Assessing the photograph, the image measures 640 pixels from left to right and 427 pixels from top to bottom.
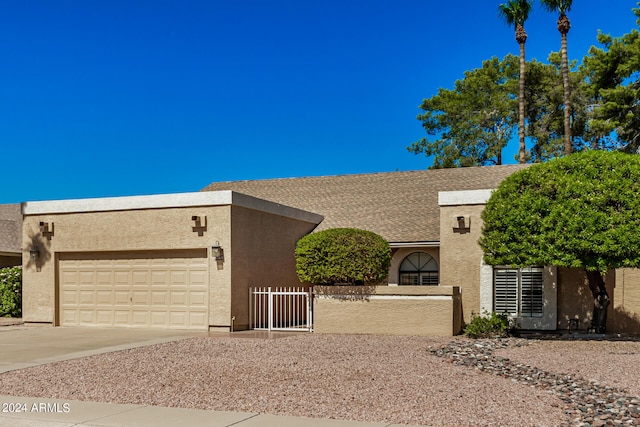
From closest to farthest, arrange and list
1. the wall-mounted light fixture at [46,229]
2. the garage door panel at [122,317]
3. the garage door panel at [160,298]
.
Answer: the garage door panel at [160,298] < the garage door panel at [122,317] < the wall-mounted light fixture at [46,229]

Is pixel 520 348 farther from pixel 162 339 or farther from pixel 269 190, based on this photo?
pixel 269 190

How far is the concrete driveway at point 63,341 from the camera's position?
43.5 feet

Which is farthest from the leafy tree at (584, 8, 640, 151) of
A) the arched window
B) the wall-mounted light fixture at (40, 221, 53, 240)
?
the wall-mounted light fixture at (40, 221, 53, 240)

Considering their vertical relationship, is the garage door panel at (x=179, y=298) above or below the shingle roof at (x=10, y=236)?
below

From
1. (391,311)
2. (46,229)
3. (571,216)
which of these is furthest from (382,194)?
(46,229)

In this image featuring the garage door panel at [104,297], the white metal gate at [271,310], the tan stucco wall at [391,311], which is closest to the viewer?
the tan stucco wall at [391,311]

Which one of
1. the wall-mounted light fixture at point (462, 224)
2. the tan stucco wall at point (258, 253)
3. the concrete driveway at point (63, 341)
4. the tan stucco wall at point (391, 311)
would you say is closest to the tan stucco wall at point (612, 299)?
Answer: the wall-mounted light fixture at point (462, 224)

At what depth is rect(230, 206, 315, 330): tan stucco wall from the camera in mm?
19031

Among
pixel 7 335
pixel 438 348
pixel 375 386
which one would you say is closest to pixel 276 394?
pixel 375 386

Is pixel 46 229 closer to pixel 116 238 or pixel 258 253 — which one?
pixel 116 238

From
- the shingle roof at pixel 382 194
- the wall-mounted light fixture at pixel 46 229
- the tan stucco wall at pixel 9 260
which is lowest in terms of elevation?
the tan stucco wall at pixel 9 260

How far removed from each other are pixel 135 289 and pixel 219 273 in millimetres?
2982

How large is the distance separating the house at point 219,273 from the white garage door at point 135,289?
29 millimetres

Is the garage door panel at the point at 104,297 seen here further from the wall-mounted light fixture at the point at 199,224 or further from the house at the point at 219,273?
the wall-mounted light fixture at the point at 199,224
